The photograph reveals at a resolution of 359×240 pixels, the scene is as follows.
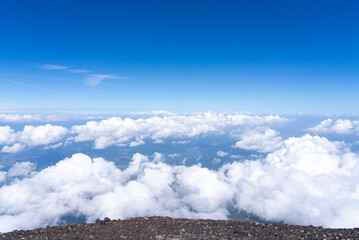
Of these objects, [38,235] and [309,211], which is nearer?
[38,235]

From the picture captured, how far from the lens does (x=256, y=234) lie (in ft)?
40.2

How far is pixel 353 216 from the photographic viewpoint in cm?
8312

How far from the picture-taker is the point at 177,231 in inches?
490

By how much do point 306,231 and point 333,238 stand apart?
7.31 ft

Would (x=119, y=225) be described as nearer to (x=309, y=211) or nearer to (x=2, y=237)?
(x=2, y=237)

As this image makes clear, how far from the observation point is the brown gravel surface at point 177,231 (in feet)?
37.3

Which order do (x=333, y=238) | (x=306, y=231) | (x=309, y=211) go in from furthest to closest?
(x=309, y=211) → (x=306, y=231) → (x=333, y=238)

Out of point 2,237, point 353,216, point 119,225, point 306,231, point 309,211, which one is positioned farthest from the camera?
point 309,211

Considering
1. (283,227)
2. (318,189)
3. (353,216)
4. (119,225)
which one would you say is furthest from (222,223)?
(318,189)

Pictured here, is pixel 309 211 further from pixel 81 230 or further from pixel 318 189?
pixel 81 230

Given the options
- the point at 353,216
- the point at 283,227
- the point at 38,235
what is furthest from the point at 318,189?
the point at 38,235

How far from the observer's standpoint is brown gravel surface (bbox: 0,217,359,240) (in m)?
11.4

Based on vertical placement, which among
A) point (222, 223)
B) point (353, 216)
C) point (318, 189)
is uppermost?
point (222, 223)

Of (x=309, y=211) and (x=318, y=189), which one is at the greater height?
(x=318, y=189)
